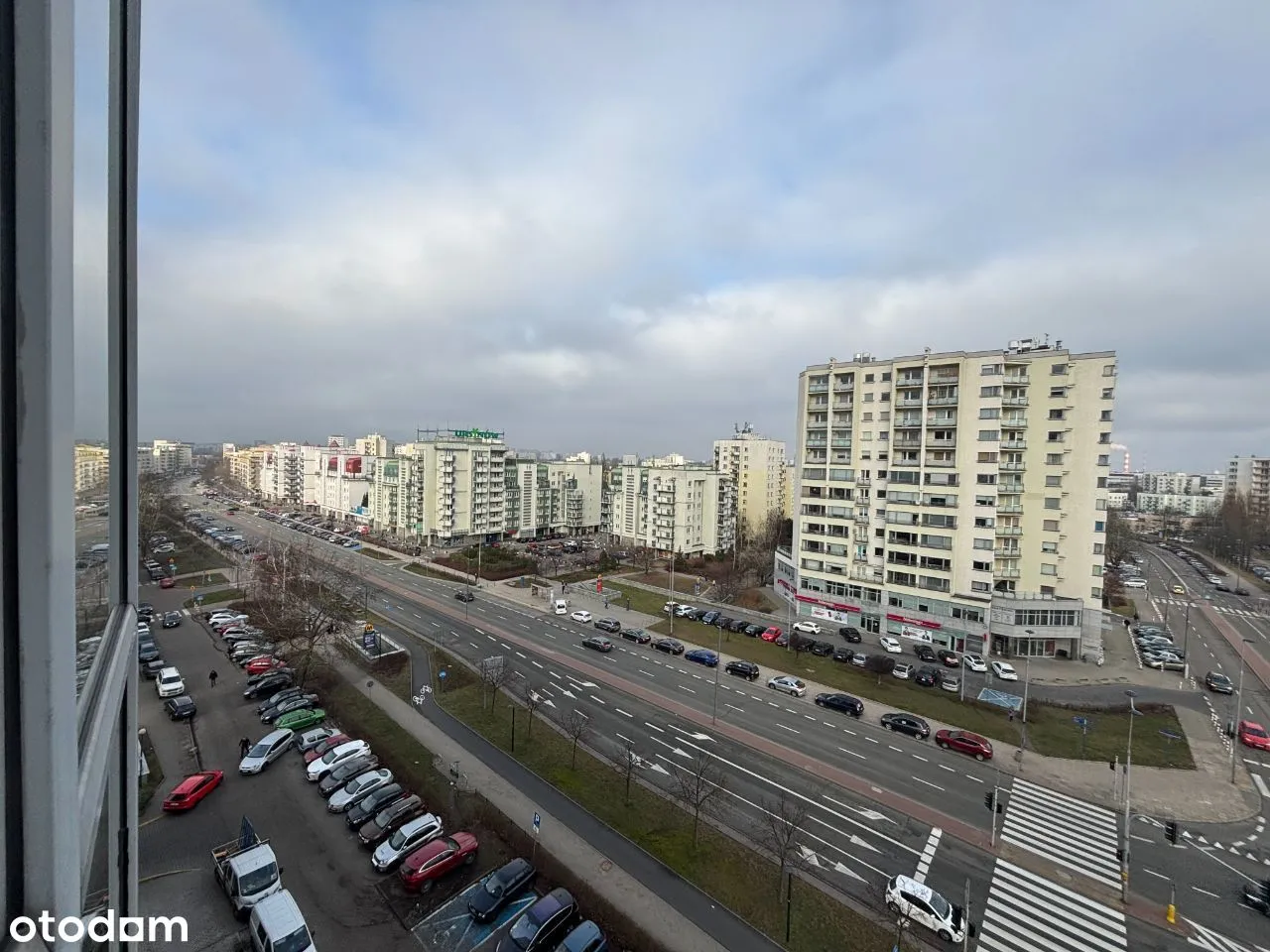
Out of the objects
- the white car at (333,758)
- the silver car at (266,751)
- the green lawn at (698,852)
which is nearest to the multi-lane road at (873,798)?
the green lawn at (698,852)

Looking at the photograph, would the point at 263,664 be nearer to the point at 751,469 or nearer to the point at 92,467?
the point at 92,467

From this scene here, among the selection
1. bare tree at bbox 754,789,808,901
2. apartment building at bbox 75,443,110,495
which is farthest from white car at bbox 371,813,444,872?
apartment building at bbox 75,443,110,495

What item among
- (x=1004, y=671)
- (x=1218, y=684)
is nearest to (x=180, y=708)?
(x=1004, y=671)

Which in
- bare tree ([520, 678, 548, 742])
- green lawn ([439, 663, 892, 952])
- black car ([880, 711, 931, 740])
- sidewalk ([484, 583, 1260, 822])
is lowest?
sidewalk ([484, 583, 1260, 822])

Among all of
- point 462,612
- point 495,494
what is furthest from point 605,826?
point 495,494

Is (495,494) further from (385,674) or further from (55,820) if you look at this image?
(55,820)

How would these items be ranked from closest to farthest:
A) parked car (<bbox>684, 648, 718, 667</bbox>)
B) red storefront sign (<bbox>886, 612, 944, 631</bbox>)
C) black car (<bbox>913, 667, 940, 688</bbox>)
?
black car (<bbox>913, 667, 940, 688</bbox>)
parked car (<bbox>684, 648, 718, 667</bbox>)
red storefront sign (<bbox>886, 612, 944, 631</bbox>)

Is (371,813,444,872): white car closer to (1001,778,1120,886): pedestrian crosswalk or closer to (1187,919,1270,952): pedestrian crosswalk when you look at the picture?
(1001,778,1120,886): pedestrian crosswalk
